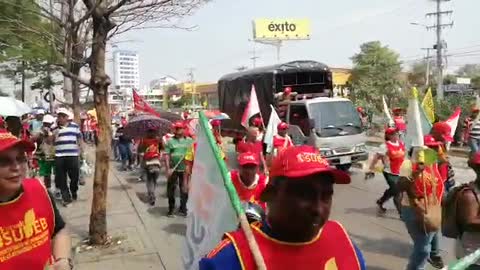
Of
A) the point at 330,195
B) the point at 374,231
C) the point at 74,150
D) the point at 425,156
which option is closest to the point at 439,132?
the point at 425,156

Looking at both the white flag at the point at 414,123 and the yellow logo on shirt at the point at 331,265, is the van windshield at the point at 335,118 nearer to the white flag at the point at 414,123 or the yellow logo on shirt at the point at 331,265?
the white flag at the point at 414,123

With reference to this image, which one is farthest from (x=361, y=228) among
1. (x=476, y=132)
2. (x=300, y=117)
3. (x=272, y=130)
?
→ (x=300, y=117)

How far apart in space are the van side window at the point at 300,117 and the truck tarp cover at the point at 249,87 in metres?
2.50

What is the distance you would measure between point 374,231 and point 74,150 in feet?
17.3

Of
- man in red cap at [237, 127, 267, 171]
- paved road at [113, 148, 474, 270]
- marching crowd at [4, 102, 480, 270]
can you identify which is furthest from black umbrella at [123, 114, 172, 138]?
marching crowd at [4, 102, 480, 270]

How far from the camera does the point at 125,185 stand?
40.6 ft

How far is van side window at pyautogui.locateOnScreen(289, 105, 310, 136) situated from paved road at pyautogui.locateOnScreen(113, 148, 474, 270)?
2407mm

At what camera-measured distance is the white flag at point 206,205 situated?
2.43 metres

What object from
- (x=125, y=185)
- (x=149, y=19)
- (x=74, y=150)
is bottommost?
(x=125, y=185)

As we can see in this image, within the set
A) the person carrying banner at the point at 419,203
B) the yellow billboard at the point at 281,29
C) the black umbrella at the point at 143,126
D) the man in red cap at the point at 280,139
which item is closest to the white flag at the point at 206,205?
the person carrying banner at the point at 419,203

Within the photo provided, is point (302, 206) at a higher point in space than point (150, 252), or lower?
higher

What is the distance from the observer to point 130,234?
727cm

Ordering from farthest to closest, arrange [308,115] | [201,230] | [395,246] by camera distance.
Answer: [308,115], [395,246], [201,230]

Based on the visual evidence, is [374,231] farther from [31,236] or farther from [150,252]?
[31,236]
